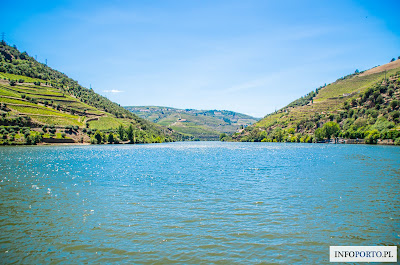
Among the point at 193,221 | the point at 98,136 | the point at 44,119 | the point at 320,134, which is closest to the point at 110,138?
the point at 98,136

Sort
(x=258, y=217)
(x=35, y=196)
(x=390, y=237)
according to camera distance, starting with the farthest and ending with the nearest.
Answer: (x=35, y=196) < (x=258, y=217) < (x=390, y=237)

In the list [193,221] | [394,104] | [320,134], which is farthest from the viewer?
[320,134]

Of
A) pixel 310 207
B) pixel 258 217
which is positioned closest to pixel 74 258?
pixel 258 217

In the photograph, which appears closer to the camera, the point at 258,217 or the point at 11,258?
the point at 11,258

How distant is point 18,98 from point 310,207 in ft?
601

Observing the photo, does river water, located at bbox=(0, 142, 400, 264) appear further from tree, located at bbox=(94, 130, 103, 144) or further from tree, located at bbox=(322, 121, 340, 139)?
tree, located at bbox=(322, 121, 340, 139)

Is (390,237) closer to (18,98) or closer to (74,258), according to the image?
(74,258)

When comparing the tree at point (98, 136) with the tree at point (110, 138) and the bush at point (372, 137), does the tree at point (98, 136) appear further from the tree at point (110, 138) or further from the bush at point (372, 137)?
the bush at point (372, 137)

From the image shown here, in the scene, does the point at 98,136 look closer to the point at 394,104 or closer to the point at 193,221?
the point at 193,221

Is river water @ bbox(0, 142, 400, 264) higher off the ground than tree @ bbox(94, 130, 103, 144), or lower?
lower

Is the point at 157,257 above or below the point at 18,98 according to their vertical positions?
below

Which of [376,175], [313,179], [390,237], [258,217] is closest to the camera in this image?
[390,237]

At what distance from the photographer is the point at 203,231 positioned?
16.7m

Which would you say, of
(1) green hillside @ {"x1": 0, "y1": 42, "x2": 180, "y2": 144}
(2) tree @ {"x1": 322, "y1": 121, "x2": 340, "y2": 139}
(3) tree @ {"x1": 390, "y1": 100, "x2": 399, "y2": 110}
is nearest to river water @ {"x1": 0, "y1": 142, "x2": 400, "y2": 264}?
(1) green hillside @ {"x1": 0, "y1": 42, "x2": 180, "y2": 144}
